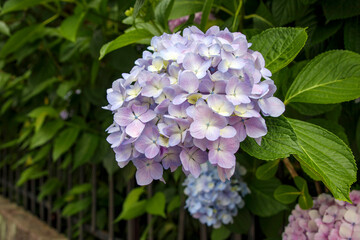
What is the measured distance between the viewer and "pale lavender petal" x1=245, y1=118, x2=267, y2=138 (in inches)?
19.0

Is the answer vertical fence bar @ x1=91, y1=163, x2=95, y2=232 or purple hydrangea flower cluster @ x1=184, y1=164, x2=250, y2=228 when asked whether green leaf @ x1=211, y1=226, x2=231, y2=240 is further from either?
vertical fence bar @ x1=91, y1=163, x2=95, y2=232

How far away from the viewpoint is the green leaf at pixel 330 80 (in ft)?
2.14

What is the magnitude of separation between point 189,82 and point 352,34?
1.80 ft

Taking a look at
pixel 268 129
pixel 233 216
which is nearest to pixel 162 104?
pixel 268 129

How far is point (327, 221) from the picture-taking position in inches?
30.0

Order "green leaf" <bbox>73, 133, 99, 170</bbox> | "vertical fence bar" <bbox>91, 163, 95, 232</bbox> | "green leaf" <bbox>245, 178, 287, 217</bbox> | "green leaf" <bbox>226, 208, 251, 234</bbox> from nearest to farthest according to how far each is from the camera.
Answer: "green leaf" <bbox>245, 178, 287, 217</bbox>
"green leaf" <bbox>226, 208, 251, 234</bbox>
"green leaf" <bbox>73, 133, 99, 170</bbox>
"vertical fence bar" <bbox>91, 163, 95, 232</bbox>

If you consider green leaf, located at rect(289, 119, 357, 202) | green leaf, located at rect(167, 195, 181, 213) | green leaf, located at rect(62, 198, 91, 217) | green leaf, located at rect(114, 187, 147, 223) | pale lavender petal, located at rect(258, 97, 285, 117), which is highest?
pale lavender petal, located at rect(258, 97, 285, 117)

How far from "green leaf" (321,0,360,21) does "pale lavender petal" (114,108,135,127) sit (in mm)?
542

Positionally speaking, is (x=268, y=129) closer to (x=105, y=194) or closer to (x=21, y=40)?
(x=21, y=40)

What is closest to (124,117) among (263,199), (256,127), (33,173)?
(256,127)

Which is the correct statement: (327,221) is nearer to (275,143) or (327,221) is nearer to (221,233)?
(275,143)

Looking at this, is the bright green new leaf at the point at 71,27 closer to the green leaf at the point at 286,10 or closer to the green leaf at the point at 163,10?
the green leaf at the point at 163,10

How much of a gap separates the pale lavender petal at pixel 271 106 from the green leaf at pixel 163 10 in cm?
37

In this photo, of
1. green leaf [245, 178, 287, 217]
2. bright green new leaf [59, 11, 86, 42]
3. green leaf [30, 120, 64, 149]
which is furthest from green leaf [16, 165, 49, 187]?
green leaf [245, 178, 287, 217]
